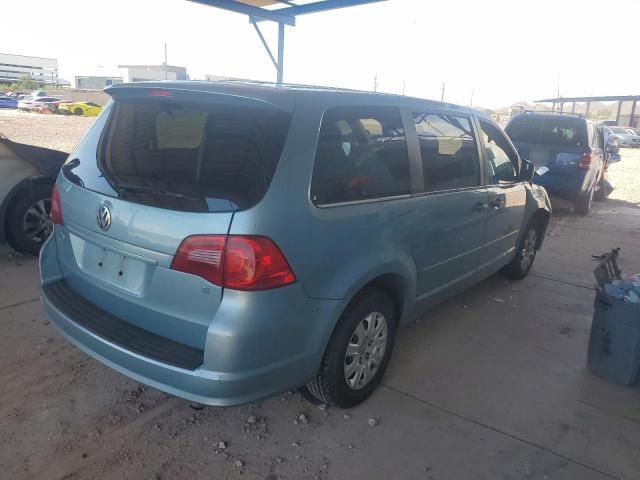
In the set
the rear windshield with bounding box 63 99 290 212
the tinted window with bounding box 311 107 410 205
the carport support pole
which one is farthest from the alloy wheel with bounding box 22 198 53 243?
the carport support pole

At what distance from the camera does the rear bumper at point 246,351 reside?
7.27ft

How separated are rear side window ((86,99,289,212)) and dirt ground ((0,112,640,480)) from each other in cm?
128

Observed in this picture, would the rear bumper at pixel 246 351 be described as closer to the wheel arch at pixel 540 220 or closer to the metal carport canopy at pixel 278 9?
the wheel arch at pixel 540 220

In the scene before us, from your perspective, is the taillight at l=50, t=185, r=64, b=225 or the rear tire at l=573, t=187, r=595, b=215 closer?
the taillight at l=50, t=185, r=64, b=225

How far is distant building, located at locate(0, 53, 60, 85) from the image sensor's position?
372ft

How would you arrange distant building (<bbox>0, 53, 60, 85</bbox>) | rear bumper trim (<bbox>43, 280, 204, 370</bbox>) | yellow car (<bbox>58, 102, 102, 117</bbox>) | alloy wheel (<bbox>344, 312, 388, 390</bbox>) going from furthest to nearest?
1. distant building (<bbox>0, 53, 60, 85</bbox>)
2. yellow car (<bbox>58, 102, 102, 117</bbox>)
3. alloy wheel (<bbox>344, 312, 388, 390</bbox>)
4. rear bumper trim (<bbox>43, 280, 204, 370</bbox>)

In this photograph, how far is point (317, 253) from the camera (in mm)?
2449

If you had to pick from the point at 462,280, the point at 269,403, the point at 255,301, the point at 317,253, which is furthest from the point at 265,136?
the point at 462,280

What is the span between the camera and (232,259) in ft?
7.18

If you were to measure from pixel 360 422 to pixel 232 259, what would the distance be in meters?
1.37

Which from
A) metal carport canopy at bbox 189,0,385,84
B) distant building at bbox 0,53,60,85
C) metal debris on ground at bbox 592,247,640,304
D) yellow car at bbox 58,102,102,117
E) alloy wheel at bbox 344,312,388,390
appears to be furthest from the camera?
distant building at bbox 0,53,60,85

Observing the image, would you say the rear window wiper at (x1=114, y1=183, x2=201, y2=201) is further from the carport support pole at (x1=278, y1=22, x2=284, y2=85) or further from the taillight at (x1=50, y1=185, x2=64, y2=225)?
the carport support pole at (x1=278, y1=22, x2=284, y2=85)

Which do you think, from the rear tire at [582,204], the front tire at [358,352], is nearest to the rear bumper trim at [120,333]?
the front tire at [358,352]

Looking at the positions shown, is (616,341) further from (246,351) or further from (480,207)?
(246,351)
